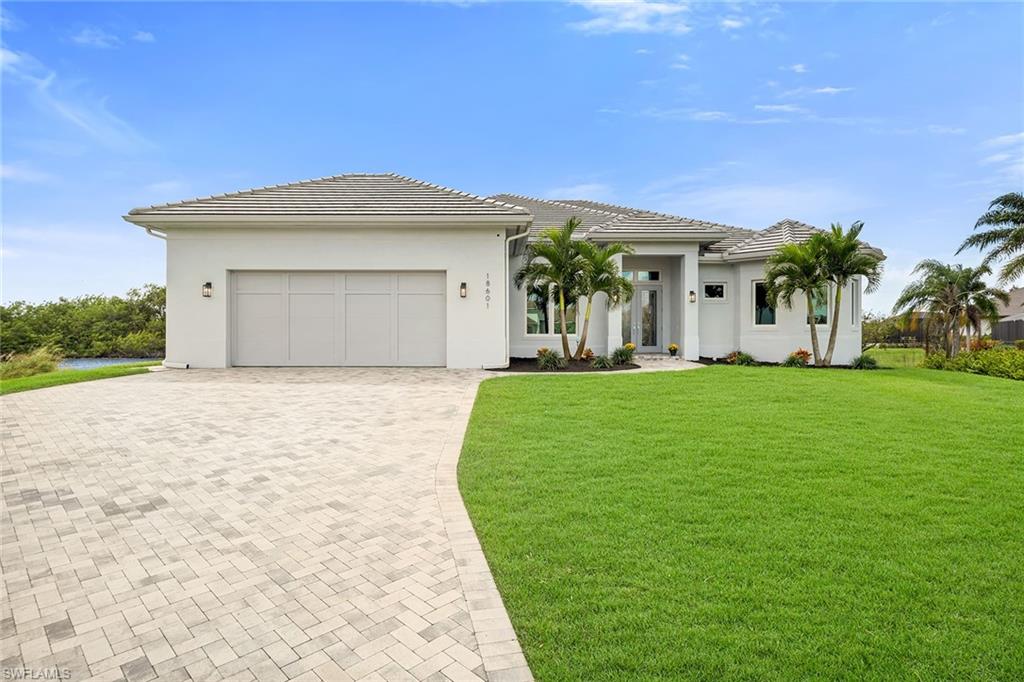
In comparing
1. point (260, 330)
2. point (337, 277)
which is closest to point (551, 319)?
point (337, 277)

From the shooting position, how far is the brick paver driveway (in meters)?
2.67

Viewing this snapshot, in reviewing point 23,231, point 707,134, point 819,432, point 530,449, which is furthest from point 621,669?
point 23,231

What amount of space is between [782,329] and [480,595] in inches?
676

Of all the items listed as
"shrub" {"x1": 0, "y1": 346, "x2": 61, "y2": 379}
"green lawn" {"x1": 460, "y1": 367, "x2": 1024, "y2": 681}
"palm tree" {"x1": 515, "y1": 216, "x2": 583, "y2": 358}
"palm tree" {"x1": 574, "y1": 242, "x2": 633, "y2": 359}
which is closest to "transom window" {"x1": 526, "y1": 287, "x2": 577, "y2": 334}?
"palm tree" {"x1": 515, "y1": 216, "x2": 583, "y2": 358}

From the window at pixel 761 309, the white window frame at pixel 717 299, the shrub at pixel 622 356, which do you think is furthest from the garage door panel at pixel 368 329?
the window at pixel 761 309

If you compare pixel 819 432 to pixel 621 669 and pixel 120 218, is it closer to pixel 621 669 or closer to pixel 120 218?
pixel 621 669

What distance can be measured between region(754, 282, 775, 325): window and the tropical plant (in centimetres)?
855

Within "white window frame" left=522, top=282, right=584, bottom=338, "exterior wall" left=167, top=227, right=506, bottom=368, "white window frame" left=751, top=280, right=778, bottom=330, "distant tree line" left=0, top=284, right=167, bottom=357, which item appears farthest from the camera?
"distant tree line" left=0, top=284, right=167, bottom=357

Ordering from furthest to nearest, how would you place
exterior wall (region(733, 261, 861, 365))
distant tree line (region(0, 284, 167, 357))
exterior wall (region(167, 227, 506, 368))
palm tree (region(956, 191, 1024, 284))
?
distant tree line (region(0, 284, 167, 357)) → palm tree (region(956, 191, 1024, 284)) → exterior wall (region(733, 261, 861, 365)) → exterior wall (region(167, 227, 506, 368))

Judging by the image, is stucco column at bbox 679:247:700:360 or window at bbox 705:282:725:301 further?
window at bbox 705:282:725:301

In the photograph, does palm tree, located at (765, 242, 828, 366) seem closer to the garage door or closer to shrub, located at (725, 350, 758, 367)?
shrub, located at (725, 350, 758, 367)

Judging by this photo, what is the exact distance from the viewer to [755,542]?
3.73 m

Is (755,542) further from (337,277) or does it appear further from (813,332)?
(813,332)

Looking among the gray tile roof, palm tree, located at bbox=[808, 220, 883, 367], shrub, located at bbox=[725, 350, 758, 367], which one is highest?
the gray tile roof
